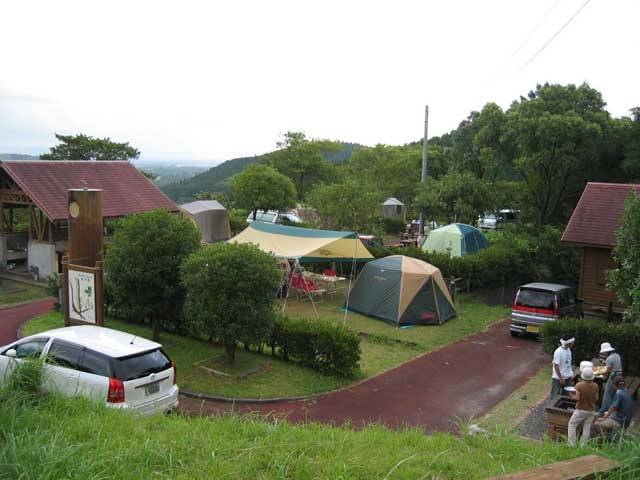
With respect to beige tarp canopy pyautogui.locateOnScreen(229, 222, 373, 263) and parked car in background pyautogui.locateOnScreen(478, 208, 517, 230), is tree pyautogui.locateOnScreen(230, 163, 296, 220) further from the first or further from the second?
beige tarp canopy pyautogui.locateOnScreen(229, 222, 373, 263)

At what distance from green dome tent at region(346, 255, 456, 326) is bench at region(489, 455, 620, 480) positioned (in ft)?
37.3

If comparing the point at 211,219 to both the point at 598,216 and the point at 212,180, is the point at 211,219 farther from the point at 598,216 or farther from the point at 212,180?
the point at 212,180

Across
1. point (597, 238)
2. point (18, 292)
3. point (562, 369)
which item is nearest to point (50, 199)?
point (18, 292)

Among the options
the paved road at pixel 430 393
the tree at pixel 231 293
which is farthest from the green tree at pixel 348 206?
the tree at pixel 231 293

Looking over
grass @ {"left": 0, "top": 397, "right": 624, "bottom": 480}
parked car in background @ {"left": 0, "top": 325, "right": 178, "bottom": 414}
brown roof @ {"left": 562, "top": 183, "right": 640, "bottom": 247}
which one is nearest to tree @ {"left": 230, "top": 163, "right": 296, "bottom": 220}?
brown roof @ {"left": 562, "top": 183, "right": 640, "bottom": 247}

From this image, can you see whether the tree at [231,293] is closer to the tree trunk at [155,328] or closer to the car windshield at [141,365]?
the tree trunk at [155,328]

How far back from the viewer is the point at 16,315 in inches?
606

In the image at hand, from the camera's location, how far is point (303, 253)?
53.4 feet

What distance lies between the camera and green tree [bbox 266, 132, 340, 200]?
44.5m

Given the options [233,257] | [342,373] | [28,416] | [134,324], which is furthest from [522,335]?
[28,416]

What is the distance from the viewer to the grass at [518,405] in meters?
9.27

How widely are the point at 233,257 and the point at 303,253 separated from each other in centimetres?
571

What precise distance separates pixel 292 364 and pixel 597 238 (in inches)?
402

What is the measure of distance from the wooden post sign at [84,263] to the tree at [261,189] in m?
19.6
